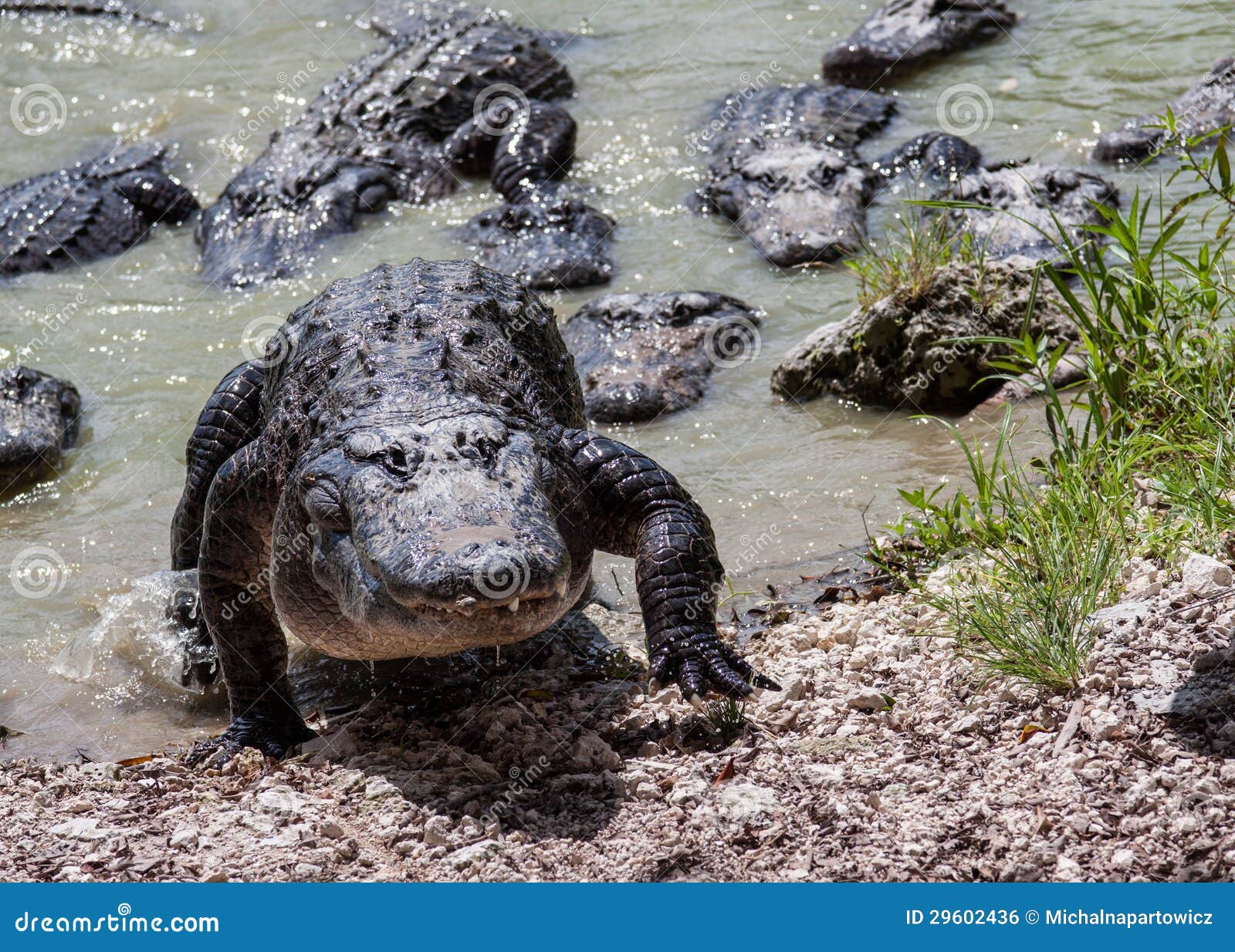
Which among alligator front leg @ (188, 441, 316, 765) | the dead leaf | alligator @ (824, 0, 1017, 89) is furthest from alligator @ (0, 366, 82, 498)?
alligator @ (824, 0, 1017, 89)

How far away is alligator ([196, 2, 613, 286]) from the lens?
10234 millimetres

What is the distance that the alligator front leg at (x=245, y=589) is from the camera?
15.3ft

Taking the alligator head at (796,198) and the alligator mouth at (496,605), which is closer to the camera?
the alligator mouth at (496,605)

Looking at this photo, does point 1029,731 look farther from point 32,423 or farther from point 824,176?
point 824,176

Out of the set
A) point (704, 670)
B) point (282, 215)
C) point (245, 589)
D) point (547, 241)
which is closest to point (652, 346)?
point (547, 241)

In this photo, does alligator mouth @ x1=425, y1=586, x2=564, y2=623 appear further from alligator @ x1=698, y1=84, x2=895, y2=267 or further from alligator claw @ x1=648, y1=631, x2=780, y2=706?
alligator @ x1=698, y1=84, x2=895, y2=267

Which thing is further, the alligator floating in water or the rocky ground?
the alligator floating in water

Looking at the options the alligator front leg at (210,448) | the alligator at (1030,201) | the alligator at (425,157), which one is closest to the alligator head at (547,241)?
the alligator at (425,157)

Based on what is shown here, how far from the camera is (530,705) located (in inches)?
172

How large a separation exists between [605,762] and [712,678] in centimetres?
47

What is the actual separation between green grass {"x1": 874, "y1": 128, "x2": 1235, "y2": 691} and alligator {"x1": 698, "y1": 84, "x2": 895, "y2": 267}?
14.4 ft

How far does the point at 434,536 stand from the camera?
345 centimetres

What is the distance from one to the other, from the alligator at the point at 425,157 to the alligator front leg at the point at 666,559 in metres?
5.24

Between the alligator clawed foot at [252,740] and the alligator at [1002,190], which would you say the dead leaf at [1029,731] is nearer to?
the alligator clawed foot at [252,740]
